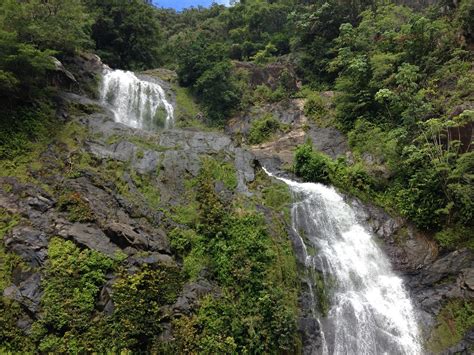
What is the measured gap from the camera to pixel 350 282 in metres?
12.6

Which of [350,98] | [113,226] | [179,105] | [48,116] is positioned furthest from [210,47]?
[113,226]

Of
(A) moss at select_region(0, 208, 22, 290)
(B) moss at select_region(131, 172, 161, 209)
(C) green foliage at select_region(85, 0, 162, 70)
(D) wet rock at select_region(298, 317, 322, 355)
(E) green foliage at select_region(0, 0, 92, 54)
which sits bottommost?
(D) wet rock at select_region(298, 317, 322, 355)

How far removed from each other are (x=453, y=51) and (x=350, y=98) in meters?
5.58

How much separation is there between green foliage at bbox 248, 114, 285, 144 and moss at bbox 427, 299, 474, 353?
14.6 metres

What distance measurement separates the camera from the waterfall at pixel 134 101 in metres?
21.8

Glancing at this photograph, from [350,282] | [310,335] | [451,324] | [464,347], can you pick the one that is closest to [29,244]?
[310,335]

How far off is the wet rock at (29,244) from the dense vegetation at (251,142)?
314 mm

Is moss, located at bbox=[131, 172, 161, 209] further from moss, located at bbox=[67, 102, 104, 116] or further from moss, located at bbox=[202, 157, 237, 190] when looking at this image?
moss, located at bbox=[67, 102, 104, 116]

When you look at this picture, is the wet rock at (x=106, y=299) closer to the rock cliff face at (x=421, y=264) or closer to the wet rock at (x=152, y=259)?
the wet rock at (x=152, y=259)

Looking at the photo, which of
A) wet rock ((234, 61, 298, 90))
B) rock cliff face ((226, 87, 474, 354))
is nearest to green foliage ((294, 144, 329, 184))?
rock cliff face ((226, 87, 474, 354))

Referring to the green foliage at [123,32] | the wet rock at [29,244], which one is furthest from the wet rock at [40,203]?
the green foliage at [123,32]

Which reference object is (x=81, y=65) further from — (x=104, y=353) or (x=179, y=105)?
(x=104, y=353)

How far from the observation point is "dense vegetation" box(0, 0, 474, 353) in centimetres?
955

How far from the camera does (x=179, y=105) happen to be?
25703 mm
